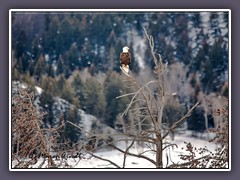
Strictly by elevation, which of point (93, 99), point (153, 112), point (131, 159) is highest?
point (93, 99)

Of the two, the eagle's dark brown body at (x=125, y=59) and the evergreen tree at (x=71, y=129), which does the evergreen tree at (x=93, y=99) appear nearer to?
the evergreen tree at (x=71, y=129)

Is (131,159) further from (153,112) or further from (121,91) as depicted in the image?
(121,91)

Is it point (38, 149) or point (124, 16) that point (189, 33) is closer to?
point (124, 16)

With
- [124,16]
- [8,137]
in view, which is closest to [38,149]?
[8,137]

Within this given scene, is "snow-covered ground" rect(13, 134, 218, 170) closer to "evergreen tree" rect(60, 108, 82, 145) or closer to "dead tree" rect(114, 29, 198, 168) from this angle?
"dead tree" rect(114, 29, 198, 168)

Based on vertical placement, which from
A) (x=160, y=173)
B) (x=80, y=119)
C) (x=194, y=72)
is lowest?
(x=160, y=173)

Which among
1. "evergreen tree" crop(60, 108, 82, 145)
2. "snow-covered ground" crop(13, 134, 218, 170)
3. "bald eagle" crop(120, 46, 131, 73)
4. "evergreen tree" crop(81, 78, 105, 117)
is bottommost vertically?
"snow-covered ground" crop(13, 134, 218, 170)

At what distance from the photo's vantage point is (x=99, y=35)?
5.21 metres

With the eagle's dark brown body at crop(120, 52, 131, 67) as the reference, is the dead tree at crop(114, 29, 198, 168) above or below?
below

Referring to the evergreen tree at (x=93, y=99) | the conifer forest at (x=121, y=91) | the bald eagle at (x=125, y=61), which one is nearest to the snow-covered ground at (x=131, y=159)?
the conifer forest at (x=121, y=91)

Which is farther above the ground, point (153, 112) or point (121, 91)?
point (121, 91)

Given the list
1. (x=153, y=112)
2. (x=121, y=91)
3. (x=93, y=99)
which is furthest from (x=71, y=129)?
(x=153, y=112)

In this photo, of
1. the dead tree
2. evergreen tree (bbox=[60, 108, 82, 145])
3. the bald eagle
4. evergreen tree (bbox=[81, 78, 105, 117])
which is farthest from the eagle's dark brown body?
evergreen tree (bbox=[60, 108, 82, 145])
